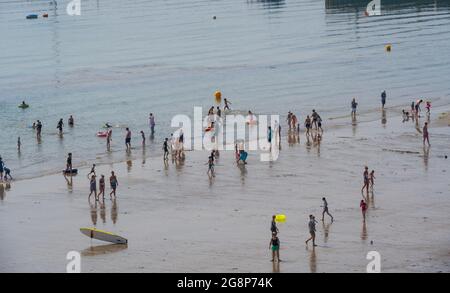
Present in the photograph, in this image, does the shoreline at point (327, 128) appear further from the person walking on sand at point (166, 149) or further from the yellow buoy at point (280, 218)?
the yellow buoy at point (280, 218)

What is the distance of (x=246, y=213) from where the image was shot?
43375 millimetres

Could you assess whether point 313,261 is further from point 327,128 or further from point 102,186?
point 327,128

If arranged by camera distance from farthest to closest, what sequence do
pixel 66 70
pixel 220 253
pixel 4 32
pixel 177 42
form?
pixel 4 32
pixel 177 42
pixel 66 70
pixel 220 253

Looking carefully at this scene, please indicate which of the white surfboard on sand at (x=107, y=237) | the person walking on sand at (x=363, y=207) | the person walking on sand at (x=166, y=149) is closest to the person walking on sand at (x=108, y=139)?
the person walking on sand at (x=166, y=149)

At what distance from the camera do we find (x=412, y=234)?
3925 centimetres

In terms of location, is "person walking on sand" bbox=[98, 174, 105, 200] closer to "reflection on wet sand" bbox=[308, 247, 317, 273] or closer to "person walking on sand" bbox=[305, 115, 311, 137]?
"reflection on wet sand" bbox=[308, 247, 317, 273]

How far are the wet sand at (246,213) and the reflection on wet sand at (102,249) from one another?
0.24 ft

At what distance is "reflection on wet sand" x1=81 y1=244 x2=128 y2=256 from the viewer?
3862 cm

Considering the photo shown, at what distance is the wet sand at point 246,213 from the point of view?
37062mm

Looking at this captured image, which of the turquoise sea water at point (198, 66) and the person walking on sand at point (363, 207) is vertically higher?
the turquoise sea water at point (198, 66)

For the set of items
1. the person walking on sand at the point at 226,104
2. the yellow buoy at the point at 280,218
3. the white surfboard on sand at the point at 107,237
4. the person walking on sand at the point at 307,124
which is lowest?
the white surfboard on sand at the point at 107,237

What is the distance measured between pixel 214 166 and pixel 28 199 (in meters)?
9.77
